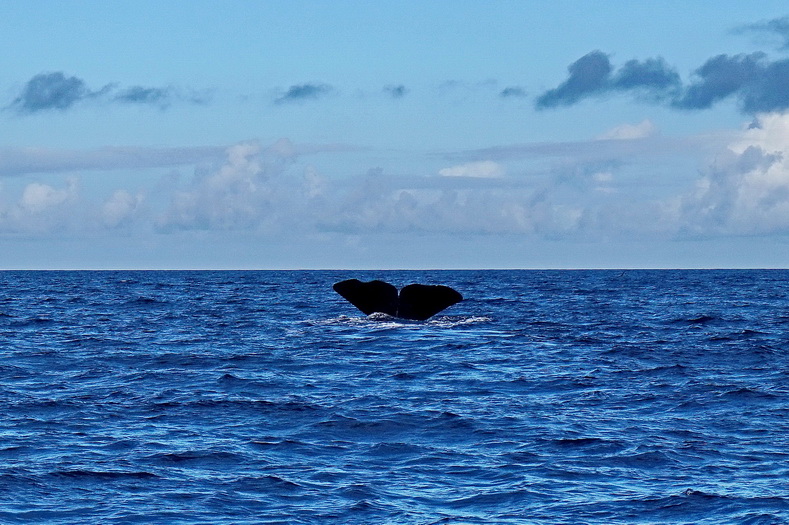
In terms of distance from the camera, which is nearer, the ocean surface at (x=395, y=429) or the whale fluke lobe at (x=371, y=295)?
the ocean surface at (x=395, y=429)

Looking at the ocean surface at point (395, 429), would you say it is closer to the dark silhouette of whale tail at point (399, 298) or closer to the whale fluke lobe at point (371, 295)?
the dark silhouette of whale tail at point (399, 298)

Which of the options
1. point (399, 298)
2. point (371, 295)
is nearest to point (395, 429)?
point (371, 295)

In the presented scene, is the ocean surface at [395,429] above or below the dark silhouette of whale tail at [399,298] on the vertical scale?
below

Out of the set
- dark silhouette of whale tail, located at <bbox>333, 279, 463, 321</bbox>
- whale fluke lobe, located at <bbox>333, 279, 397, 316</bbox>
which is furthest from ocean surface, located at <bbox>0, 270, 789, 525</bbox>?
whale fluke lobe, located at <bbox>333, 279, 397, 316</bbox>

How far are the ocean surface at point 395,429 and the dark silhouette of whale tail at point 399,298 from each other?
2.75 m

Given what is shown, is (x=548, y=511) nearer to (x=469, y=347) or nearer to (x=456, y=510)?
(x=456, y=510)

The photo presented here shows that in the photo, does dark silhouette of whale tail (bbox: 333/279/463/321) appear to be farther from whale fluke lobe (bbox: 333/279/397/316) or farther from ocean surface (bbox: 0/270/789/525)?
ocean surface (bbox: 0/270/789/525)

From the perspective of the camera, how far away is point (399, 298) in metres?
36.5

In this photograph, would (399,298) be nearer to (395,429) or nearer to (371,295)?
(371,295)

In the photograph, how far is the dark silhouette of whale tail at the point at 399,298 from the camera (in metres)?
33.4

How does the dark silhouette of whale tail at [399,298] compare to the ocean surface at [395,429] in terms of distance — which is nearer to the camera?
the ocean surface at [395,429]

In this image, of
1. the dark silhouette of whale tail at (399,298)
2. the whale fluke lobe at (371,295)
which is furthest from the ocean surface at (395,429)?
the whale fluke lobe at (371,295)

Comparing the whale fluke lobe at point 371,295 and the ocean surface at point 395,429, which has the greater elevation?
the whale fluke lobe at point 371,295

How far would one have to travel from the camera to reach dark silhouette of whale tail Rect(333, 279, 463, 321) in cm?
3344
